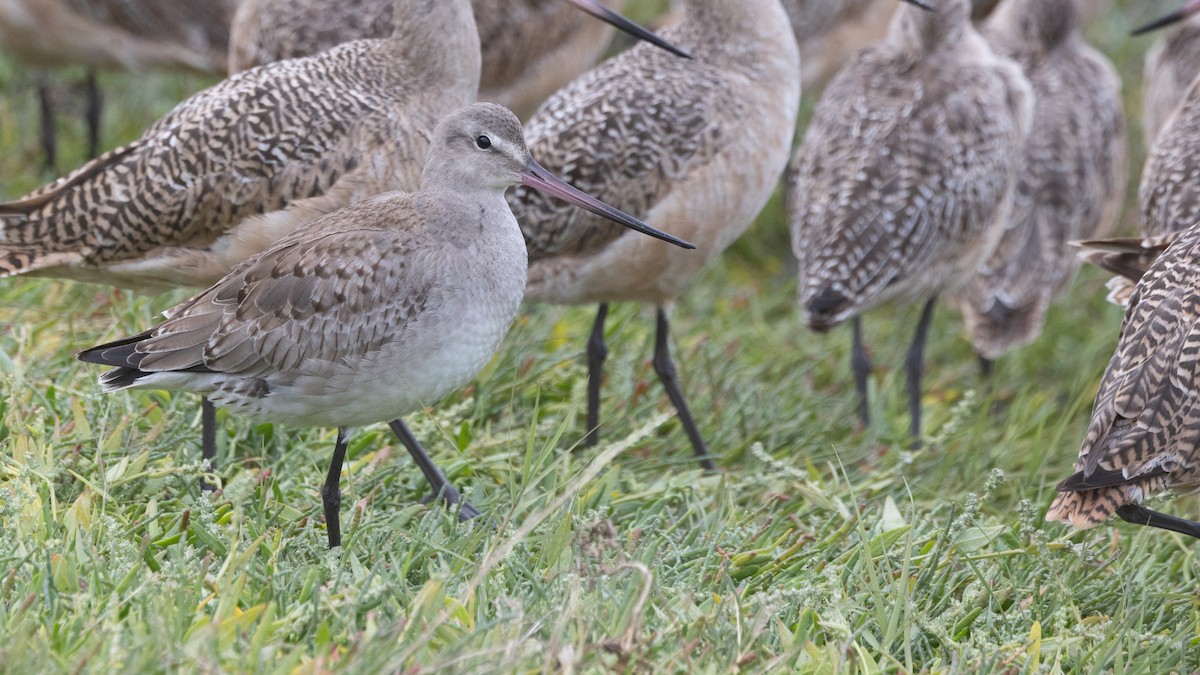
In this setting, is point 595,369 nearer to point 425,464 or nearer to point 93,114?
point 425,464

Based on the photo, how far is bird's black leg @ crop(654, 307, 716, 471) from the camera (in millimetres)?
4863

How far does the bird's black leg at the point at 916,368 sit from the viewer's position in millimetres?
5639

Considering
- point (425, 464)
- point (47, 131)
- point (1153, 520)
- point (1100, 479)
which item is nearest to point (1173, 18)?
point (1153, 520)

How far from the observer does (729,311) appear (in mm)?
6949

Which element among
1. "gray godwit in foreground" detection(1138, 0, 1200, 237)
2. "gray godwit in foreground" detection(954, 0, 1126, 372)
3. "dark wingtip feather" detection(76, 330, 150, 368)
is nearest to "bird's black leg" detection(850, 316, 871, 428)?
"gray godwit in foreground" detection(954, 0, 1126, 372)

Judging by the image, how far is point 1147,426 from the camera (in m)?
3.60

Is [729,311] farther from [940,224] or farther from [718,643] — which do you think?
[718,643]

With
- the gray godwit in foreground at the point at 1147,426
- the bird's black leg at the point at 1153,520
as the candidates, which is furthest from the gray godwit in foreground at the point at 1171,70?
the bird's black leg at the point at 1153,520

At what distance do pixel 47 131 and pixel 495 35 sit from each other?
2.14 m

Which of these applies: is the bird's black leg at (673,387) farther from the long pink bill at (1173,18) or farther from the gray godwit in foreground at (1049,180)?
the long pink bill at (1173,18)

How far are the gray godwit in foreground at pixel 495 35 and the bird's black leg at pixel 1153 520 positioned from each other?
2.80 m

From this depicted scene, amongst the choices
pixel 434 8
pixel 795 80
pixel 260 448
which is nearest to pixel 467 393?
pixel 260 448

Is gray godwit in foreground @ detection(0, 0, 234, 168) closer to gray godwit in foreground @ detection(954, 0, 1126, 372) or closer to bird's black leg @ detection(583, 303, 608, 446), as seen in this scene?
bird's black leg @ detection(583, 303, 608, 446)

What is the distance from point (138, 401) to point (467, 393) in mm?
1033
